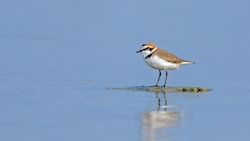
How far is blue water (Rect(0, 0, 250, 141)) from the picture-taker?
11562 millimetres

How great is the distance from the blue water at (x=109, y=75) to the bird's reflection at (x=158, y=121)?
12 millimetres

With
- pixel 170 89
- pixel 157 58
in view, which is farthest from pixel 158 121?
pixel 157 58

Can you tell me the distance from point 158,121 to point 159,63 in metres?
3.70

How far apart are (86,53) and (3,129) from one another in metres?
7.87

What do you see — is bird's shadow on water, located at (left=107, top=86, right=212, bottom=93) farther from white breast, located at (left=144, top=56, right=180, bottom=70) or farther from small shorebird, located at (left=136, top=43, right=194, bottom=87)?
white breast, located at (left=144, top=56, right=180, bottom=70)

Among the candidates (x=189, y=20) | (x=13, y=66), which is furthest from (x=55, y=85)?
(x=189, y=20)

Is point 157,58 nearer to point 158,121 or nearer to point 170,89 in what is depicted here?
point 170,89

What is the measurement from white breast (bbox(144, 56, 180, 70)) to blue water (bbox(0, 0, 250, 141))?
0.38 m

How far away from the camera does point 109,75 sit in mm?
16469

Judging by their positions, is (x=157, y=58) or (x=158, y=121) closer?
(x=158, y=121)

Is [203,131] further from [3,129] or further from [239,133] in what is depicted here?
[3,129]

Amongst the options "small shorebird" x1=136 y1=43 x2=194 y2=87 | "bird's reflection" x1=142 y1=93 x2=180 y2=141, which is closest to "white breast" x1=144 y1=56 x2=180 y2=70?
"small shorebird" x1=136 y1=43 x2=194 y2=87

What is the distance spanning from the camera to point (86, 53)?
61.9 ft

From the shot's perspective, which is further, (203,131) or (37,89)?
(37,89)
